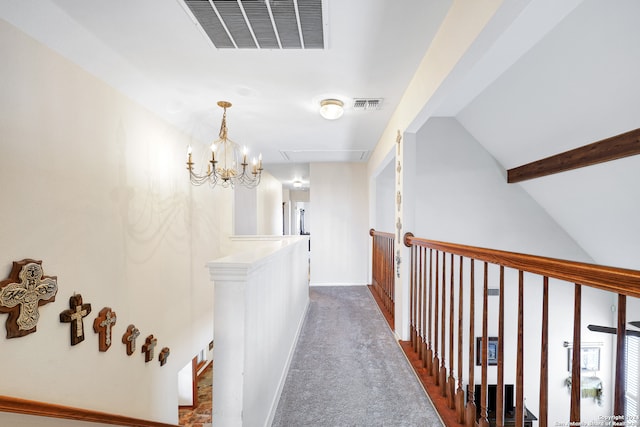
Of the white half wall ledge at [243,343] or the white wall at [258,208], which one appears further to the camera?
the white wall at [258,208]

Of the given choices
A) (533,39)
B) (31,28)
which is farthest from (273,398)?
(533,39)

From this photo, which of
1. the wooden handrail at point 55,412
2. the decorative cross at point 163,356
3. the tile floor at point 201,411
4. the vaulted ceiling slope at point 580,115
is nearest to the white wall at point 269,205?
the tile floor at point 201,411

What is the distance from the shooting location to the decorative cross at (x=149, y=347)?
286 cm

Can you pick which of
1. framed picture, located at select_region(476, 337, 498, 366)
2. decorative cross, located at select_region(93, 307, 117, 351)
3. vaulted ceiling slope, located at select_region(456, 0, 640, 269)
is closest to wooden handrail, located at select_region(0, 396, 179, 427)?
decorative cross, located at select_region(93, 307, 117, 351)

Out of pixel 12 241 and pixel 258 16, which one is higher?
pixel 258 16

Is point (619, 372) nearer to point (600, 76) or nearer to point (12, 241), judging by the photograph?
point (600, 76)

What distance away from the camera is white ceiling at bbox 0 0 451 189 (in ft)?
5.49

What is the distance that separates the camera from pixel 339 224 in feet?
19.1

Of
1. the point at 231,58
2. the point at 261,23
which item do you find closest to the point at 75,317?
the point at 231,58

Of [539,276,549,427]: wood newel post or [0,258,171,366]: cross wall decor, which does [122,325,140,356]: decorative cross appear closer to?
[0,258,171,366]: cross wall decor

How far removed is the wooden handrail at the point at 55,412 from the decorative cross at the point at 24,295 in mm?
765

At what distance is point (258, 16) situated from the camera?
168cm

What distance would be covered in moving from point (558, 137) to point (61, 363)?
4640mm

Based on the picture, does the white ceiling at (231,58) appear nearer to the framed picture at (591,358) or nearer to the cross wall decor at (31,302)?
the cross wall decor at (31,302)
